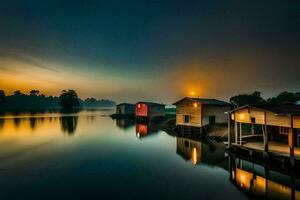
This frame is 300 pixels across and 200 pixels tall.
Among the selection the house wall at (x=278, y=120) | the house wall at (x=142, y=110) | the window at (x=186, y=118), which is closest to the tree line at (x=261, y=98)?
the window at (x=186, y=118)

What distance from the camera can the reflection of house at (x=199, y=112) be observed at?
3312 centimetres

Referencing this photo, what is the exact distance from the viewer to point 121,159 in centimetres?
2205

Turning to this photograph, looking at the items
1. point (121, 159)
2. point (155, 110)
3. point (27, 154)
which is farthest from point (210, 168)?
point (155, 110)

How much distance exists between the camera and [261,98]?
52.1 metres

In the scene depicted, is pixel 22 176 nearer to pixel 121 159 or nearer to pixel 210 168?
pixel 121 159

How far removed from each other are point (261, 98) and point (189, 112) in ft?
93.2

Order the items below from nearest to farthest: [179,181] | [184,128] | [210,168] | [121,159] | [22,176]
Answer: [179,181], [22,176], [210,168], [121,159], [184,128]

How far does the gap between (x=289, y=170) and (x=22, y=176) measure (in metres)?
21.5

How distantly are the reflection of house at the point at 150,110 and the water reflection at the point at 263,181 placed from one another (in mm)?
42199

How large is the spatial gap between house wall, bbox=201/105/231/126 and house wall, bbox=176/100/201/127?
824mm

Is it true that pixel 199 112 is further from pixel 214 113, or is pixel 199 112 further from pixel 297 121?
pixel 297 121

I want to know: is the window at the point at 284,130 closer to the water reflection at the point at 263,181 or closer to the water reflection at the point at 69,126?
the water reflection at the point at 263,181

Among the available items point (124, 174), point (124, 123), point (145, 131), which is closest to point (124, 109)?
point (124, 123)

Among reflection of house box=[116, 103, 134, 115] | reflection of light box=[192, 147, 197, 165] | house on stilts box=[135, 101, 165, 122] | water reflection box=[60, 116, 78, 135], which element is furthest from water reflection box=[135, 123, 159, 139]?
reflection of house box=[116, 103, 134, 115]
